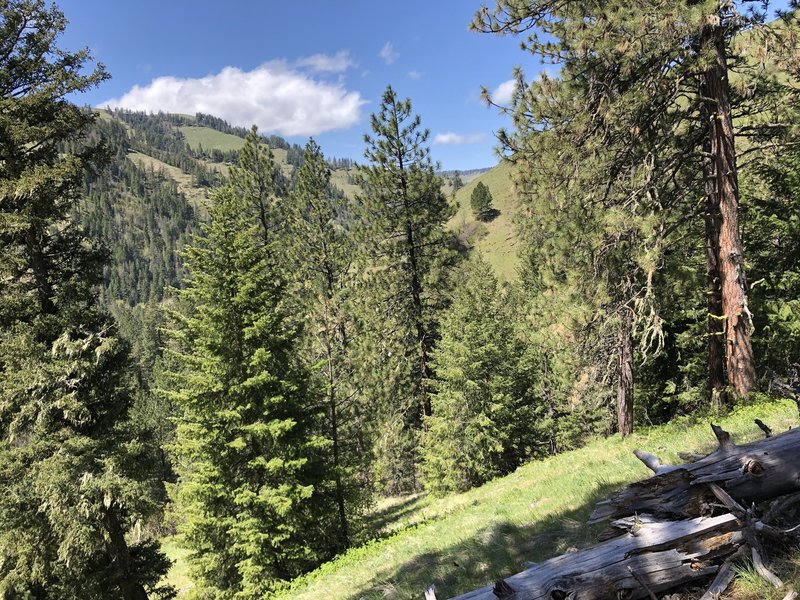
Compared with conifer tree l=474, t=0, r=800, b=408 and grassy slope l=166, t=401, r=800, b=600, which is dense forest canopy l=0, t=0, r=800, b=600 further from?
grassy slope l=166, t=401, r=800, b=600

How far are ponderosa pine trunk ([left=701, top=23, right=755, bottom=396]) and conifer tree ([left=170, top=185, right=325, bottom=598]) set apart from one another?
10.3 meters

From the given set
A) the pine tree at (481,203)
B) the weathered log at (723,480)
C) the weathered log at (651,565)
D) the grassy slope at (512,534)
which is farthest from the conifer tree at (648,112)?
the pine tree at (481,203)

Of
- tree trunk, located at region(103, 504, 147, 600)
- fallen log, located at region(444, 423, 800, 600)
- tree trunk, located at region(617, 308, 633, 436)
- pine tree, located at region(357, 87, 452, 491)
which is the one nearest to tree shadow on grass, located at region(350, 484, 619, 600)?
fallen log, located at region(444, 423, 800, 600)

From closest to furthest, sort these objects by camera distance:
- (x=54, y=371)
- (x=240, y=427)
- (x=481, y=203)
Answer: (x=54, y=371) < (x=240, y=427) < (x=481, y=203)

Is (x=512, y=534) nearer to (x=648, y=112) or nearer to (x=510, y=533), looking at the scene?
(x=510, y=533)

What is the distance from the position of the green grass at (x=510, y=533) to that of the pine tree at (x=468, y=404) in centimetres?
1067

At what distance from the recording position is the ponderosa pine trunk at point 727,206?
8.91 metres

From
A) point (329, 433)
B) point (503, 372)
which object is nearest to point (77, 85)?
point (329, 433)

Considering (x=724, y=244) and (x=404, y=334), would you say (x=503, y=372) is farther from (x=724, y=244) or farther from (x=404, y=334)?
(x=724, y=244)

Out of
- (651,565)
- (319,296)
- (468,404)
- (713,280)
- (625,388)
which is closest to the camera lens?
(651,565)

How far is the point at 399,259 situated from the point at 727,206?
567 inches

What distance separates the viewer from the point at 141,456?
12.2 meters

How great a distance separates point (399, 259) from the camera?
21.9 metres

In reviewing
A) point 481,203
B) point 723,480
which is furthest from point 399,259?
point 481,203
